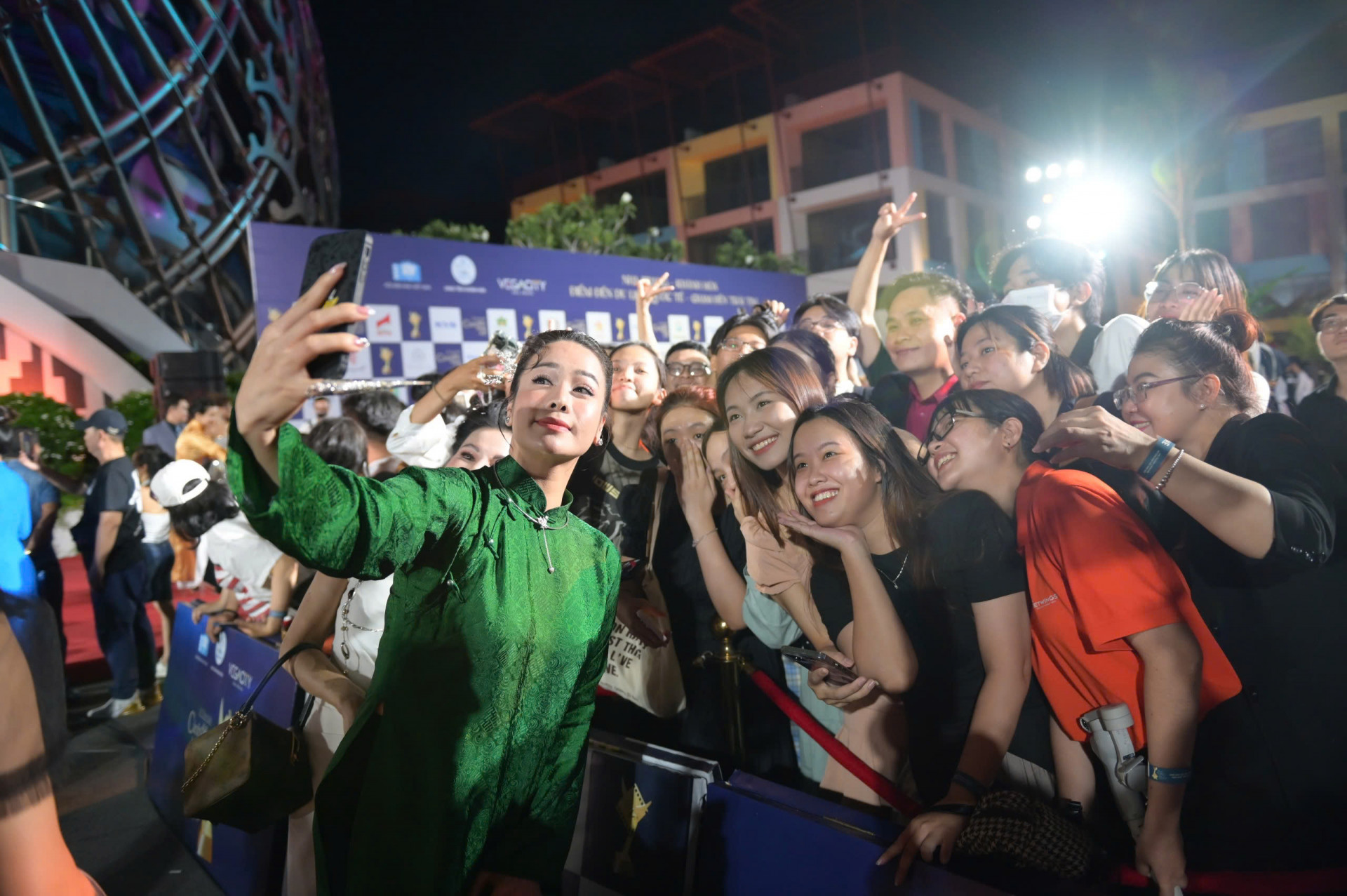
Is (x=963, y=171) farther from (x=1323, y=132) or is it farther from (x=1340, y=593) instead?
(x=1340, y=593)

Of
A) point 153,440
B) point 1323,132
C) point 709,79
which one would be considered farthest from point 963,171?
point 153,440

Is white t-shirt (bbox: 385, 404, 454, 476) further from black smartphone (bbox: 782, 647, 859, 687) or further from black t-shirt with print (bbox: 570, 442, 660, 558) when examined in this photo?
black smartphone (bbox: 782, 647, 859, 687)

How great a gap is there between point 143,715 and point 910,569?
552 cm


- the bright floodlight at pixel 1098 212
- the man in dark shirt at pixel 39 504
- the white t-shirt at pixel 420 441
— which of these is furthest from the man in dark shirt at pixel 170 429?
the bright floodlight at pixel 1098 212

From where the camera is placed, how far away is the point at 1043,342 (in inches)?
88.7

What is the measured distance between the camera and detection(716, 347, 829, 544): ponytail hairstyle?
2.39m

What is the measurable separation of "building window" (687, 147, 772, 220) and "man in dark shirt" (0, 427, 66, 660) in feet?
77.8

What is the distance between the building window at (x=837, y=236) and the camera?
24.2 m

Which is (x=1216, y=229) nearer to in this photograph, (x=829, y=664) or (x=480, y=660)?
(x=829, y=664)

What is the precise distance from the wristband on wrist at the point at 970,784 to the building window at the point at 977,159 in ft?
84.4

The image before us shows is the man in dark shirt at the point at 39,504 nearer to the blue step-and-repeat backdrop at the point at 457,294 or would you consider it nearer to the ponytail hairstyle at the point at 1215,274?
the blue step-and-repeat backdrop at the point at 457,294

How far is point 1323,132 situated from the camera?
4352mm

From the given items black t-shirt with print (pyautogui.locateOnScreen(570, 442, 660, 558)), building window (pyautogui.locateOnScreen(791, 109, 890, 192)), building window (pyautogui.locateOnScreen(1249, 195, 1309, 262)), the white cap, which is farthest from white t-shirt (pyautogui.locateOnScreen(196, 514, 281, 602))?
building window (pyautogui.locateOnScreen(791, 109, 890, 192))

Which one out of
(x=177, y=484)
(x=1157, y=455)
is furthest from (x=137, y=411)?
(x=1157, y=455)
